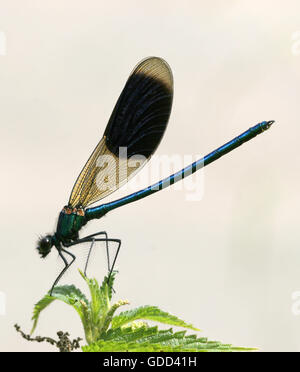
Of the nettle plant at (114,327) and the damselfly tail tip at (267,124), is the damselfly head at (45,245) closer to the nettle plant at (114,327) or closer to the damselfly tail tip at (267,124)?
the nettle plant at (114,327)

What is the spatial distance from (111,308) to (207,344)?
1.74 feet

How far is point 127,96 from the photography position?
378cm

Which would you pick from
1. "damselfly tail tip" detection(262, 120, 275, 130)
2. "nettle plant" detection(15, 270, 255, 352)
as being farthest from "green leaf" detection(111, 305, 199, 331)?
"damselfly tail tip" detection(262, 120, 275, 130)

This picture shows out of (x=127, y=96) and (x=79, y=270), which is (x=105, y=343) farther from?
(x=127, y=96)

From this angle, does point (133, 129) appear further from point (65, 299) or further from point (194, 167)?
point (65, 299)

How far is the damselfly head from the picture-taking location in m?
3.26

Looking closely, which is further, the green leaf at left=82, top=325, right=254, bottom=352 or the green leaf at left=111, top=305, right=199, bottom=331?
the green leaf at left=111, top=305, right=199, bottom=331

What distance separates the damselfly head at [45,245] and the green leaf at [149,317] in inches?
34.7

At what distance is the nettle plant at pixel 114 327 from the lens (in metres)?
2.29

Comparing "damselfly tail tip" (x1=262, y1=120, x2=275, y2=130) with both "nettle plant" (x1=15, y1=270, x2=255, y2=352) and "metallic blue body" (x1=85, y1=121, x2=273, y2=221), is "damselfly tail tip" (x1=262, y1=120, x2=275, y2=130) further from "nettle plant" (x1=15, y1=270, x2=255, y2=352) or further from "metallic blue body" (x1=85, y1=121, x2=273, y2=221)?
"nettle plant" (x1=15, y1=270, x2=255, y2=352)

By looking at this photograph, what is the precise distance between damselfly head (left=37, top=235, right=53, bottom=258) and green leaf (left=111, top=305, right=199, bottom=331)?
881mm

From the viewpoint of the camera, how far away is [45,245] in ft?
10.7

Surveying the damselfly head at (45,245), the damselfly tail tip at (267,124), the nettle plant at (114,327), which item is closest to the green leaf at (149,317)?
the nettle plant at (114,327)
